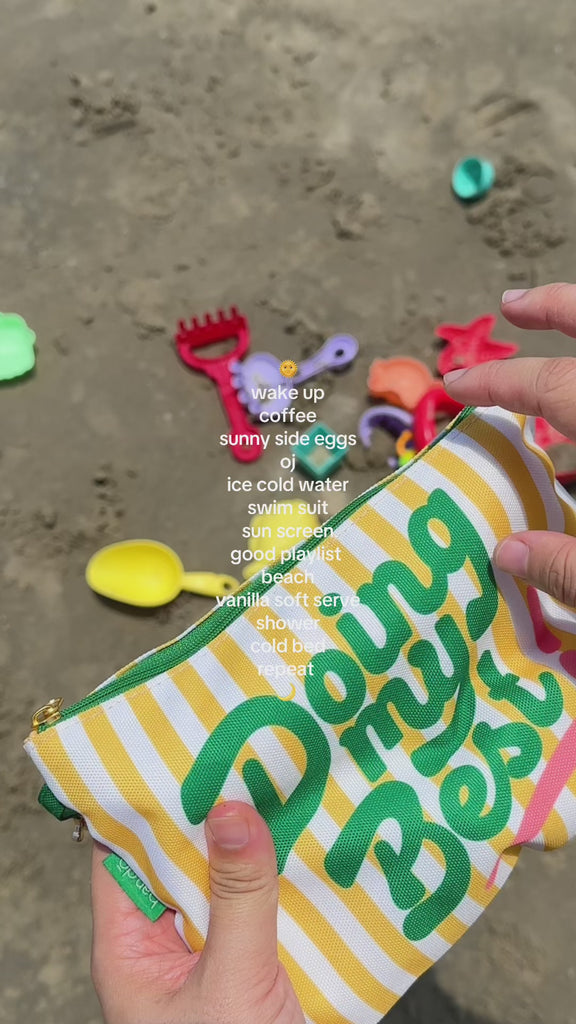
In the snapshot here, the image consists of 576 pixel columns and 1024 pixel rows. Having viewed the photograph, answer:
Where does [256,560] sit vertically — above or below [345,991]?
above

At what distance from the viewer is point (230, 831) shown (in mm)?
875

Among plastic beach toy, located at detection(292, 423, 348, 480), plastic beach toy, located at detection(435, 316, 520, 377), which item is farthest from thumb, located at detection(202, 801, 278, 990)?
plastic beach toy, located at detection(435, 316, 520, 377)

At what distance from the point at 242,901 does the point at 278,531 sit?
99cm

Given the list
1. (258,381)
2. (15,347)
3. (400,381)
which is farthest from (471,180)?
(15,347)

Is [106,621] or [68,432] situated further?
[68,432]

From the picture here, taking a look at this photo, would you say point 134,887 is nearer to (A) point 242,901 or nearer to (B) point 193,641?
(A) point 242,901

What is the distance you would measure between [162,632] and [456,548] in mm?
943

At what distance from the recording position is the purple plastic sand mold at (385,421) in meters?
1.83

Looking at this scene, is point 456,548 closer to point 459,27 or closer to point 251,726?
point 251,726

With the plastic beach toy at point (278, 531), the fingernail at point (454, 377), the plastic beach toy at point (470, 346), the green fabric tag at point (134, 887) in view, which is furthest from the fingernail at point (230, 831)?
the plastic beach toy at point (470, 346)

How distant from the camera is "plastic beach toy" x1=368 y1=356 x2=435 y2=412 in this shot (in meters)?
1.87

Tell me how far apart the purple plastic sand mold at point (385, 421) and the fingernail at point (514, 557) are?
84 cm

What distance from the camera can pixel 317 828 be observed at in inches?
39.1

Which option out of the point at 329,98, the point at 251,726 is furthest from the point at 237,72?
the point at 251,726
